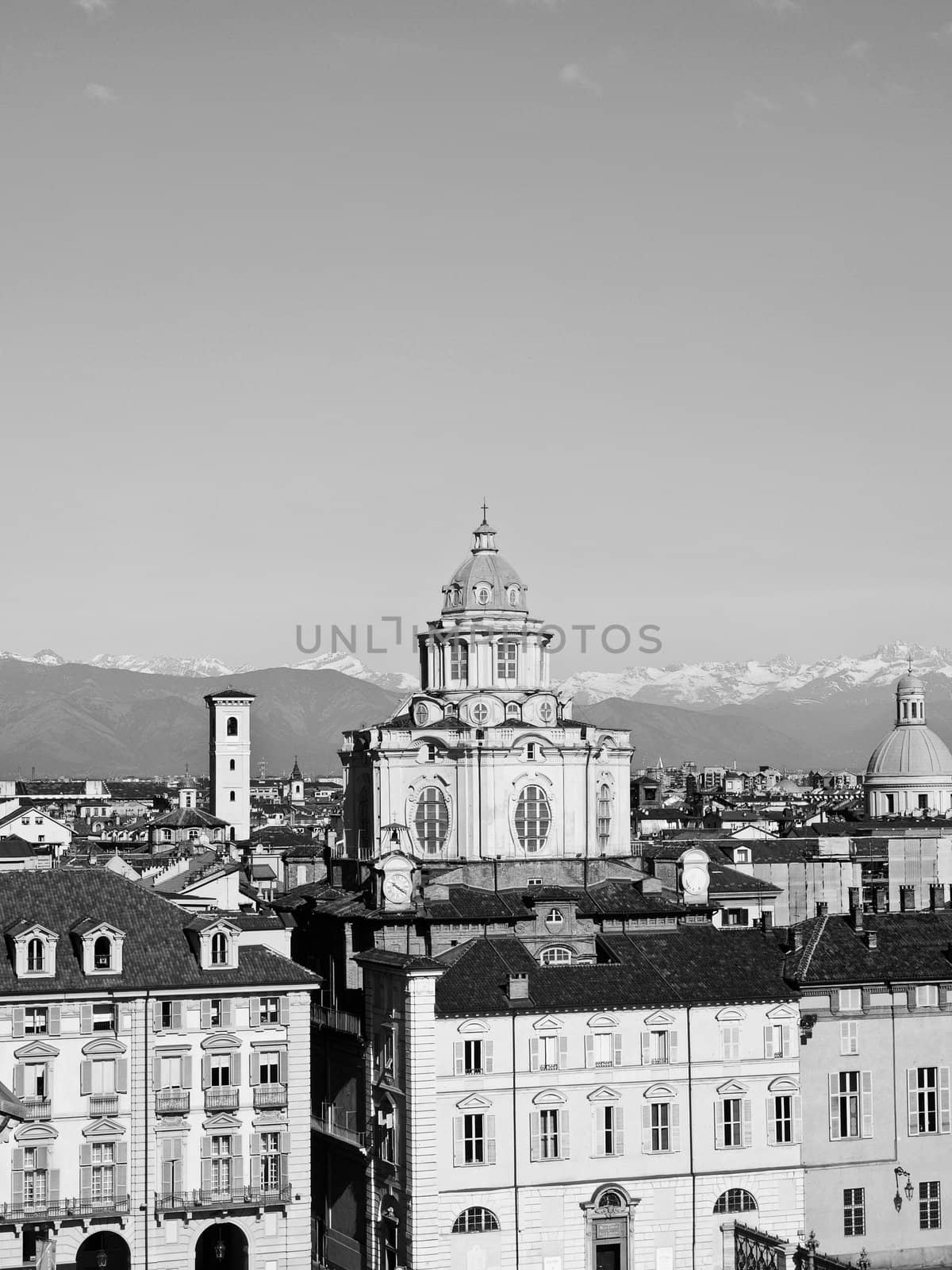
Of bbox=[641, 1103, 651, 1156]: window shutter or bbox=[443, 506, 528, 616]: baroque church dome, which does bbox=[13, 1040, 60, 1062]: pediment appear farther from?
bbox=[443, 506, 528, 616]: baroque church dome

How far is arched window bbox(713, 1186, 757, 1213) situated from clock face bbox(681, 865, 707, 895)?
19.4 m

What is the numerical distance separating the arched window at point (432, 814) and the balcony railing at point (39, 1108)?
31188 millimetres

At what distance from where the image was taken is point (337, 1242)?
3223 inches

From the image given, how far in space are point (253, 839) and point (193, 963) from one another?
355ft

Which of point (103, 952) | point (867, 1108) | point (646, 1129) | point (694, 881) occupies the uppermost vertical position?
point (694, 881)

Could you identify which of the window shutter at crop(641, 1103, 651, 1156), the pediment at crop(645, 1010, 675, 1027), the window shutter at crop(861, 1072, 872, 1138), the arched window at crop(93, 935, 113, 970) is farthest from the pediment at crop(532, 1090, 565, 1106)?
the arched window at crop(93, 935, 113, 970)

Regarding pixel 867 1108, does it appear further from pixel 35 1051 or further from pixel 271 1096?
pixel 35 1051

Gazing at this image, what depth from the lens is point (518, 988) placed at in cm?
7562

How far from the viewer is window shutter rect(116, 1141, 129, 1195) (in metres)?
72.8

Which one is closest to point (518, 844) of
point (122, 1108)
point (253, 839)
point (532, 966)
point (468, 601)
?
point (468, 601)

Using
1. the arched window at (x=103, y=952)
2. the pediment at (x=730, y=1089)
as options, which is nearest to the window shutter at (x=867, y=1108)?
the pediment at (x=730, y=1089)

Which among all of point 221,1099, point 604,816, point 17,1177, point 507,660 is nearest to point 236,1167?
point 221,1099

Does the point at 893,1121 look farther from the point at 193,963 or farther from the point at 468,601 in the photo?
the point at 468,601

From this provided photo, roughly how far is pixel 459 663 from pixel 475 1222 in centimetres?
3525
